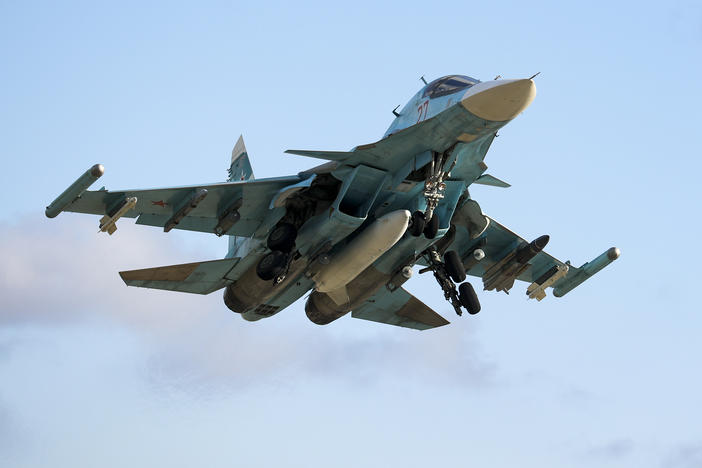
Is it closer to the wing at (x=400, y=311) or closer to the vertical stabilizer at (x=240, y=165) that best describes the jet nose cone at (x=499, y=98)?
the wing at (x=400, y=311)

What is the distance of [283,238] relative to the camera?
81.1 feet

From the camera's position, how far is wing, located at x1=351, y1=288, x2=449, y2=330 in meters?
29.5

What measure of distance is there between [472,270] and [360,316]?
11.5 ft

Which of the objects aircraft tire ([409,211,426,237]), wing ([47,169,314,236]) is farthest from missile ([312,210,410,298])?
wing ([47,169,314,236])

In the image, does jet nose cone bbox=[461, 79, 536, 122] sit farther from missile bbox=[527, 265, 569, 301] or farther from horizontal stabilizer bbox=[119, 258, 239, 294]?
missile bbox=[527, 265, 569, 301]

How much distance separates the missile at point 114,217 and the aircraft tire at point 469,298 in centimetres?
815

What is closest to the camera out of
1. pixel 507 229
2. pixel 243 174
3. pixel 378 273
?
pixel 378 273

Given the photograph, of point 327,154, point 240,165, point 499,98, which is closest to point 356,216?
point 327,154

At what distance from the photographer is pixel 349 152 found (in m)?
23.9

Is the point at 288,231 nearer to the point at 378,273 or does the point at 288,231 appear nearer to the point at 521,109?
the point at 378,273

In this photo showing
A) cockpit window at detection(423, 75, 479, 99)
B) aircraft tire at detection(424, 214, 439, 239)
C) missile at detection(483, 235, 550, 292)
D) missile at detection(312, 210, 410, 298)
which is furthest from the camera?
missile at detection(483, 235, 550, 292)

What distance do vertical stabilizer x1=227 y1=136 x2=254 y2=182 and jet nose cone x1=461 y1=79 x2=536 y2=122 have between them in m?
9.27

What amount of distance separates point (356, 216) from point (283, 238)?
1.80 m

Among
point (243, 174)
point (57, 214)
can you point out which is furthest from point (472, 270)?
point (57, 214)
